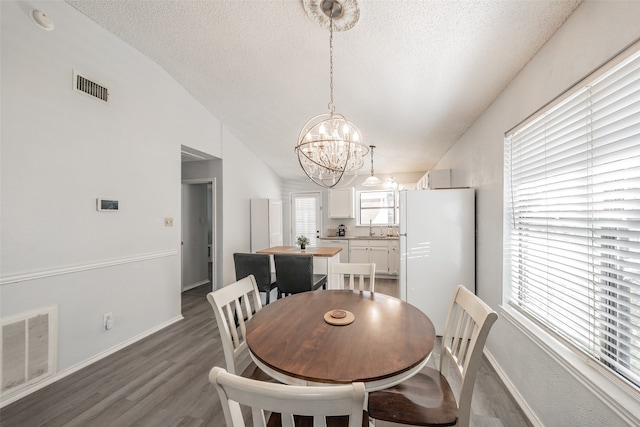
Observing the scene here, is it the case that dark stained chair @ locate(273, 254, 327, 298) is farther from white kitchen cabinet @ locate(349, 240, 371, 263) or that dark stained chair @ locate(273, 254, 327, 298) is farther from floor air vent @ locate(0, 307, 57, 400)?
white kitchen cabinet @ locate(349, 240, 371, 263)

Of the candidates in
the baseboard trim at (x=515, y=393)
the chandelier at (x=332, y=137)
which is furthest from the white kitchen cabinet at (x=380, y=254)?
the chandelier at (x=332, y=137)

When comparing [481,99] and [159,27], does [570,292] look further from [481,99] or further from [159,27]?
[159,27]

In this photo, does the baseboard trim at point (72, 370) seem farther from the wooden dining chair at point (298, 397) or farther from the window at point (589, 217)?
the window at point (589, 217)

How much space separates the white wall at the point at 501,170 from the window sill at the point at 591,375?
0.13ft

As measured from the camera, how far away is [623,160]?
3.63ft

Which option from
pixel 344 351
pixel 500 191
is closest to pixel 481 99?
pixel 500 191

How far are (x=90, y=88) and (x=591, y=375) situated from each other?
4.12m

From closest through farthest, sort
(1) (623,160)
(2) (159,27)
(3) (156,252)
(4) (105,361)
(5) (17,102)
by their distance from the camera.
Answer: (1) (623,160)
(5) (17,102)
(4) (105,361)
(2) (159,27)
(3) (156,252)

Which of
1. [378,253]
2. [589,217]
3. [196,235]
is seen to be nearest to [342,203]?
[378,253]

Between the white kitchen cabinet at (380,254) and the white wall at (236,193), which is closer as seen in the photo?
the white wall at (236,193)

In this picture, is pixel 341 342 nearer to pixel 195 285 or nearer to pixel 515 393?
pixel 515 393

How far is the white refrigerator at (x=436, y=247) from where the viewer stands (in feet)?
9.11

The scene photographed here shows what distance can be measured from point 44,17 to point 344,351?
3.27 meters

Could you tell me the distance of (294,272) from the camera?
10.0 ft
